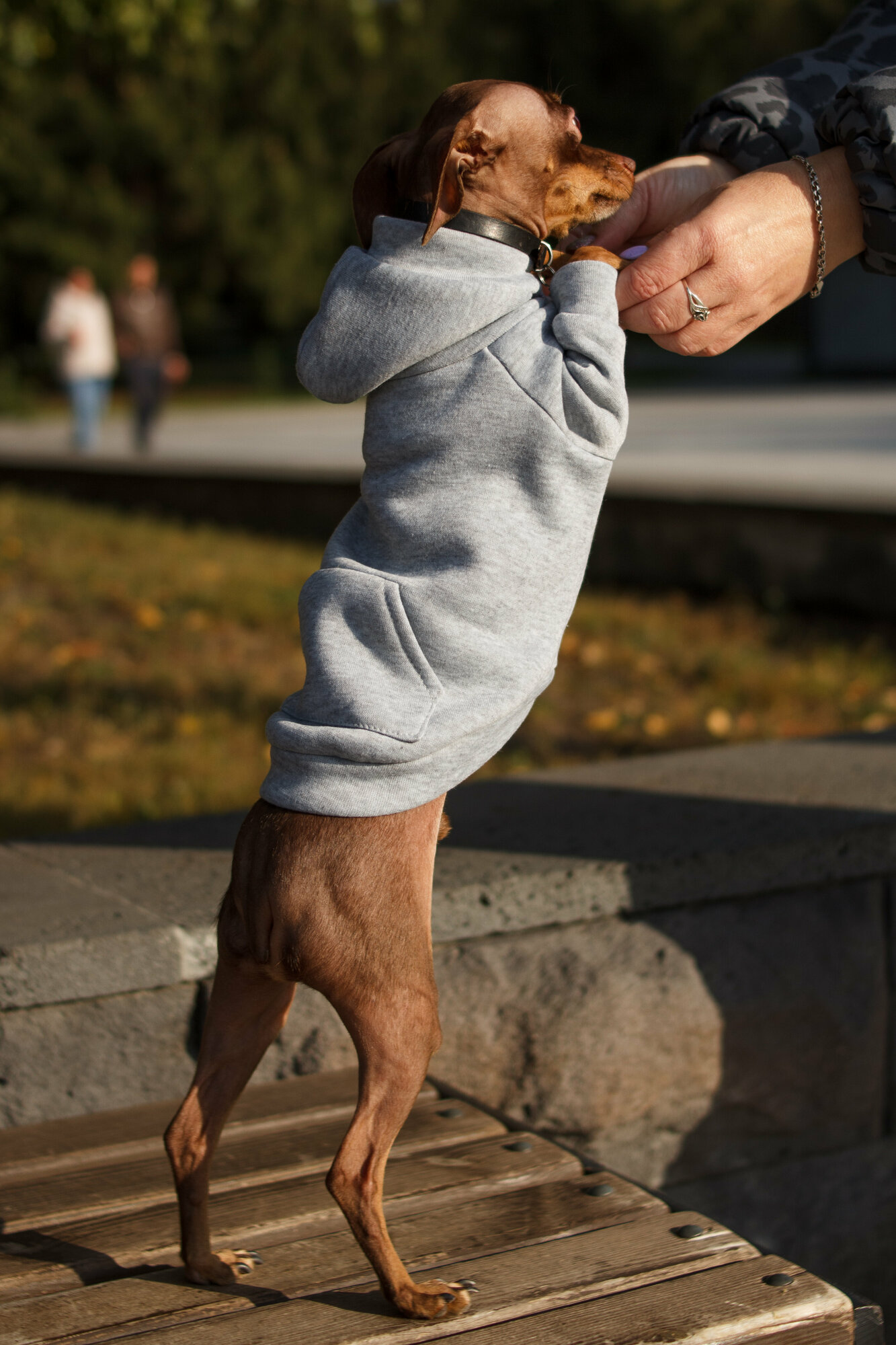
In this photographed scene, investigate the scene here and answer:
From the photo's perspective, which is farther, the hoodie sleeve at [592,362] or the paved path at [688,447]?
the paved path at [688,447]

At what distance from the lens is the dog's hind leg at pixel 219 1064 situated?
6.30 feet

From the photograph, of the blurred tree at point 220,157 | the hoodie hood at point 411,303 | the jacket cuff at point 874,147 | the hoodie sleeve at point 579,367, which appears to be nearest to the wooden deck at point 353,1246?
the hoodie sleeve at point 579,367

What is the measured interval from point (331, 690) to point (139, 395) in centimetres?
1522

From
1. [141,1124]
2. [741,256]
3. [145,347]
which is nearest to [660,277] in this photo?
[741,256]

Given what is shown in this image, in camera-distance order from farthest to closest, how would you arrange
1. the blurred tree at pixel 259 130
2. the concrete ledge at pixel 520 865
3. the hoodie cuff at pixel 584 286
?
the blurred tree at pixel 259 130 < the concrete ledge at pixel 520 865 < the hoodie cuff at pixel 584 286


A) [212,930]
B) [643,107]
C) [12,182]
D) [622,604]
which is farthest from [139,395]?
[643,107]

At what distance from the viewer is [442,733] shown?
6.02 ft

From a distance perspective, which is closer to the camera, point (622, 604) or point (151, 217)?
point (622, 604)

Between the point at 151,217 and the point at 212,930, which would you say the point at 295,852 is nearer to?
the point at 212,930

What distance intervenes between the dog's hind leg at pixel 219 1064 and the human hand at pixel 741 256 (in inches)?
42.7

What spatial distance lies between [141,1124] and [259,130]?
37764mm

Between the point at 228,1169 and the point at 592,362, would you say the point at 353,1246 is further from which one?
the point at 592,362

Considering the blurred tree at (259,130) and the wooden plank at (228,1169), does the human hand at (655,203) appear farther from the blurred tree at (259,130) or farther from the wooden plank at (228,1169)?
the blurred tree at (259,130)

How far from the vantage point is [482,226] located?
1881 millimetres
